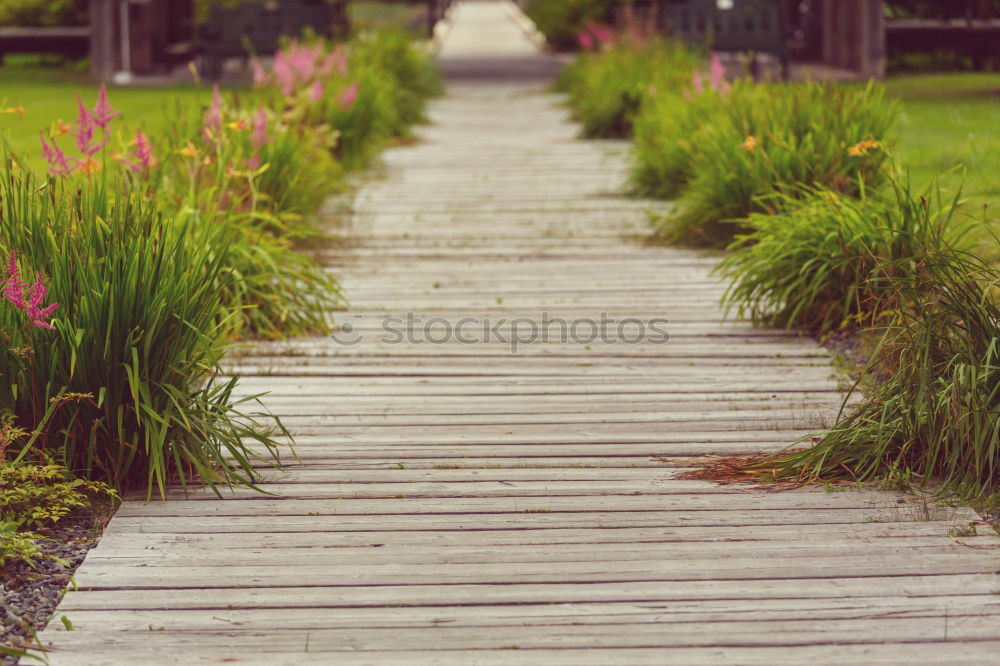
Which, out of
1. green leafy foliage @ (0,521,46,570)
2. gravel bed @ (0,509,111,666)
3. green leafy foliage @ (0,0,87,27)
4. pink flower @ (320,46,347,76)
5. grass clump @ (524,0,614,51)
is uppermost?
grass clump @ (524,0,614,51)

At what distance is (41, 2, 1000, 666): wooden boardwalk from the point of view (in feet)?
10.2

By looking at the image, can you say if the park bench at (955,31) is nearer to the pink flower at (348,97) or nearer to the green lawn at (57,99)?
the green lawn at (57,99)

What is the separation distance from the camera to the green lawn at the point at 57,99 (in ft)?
36.4

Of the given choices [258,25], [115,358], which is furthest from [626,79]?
[115,358]

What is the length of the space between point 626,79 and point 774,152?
518 cm

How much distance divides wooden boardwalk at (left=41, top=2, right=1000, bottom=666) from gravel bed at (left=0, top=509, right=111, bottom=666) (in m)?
0.06

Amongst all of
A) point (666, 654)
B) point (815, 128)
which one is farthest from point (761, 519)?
point (815, 128)

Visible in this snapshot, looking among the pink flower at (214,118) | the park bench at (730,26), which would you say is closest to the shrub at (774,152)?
the pink flower at (214,118)

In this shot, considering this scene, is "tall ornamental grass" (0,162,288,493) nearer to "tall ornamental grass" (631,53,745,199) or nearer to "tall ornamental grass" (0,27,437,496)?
"tall ornamental grass" (0,27,437,496)

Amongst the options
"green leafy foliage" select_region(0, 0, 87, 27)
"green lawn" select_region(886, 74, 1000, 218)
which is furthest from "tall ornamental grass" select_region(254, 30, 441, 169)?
"green leafy foliage" select_region(0, 0, 87, 27)

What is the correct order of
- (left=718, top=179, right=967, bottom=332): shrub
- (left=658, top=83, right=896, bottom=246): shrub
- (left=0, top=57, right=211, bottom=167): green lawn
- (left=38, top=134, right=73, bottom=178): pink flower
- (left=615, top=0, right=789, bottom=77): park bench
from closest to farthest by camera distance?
(left=38, top=134, right=73, bottom=178): pink flower, (left=718, top=179, right=967, bottom=332): shrub, (left=658, top=83, right=896, bottom=246): shrub, (left=0, top=57, right=211, bottom=167): green lawn, (left=615, top=0, right=789, bottom=77): park bench

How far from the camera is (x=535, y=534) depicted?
3715mm

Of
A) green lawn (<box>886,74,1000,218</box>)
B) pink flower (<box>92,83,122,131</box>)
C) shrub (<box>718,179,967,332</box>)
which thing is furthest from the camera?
green lawn (<box>886,74,1000,218</box>)

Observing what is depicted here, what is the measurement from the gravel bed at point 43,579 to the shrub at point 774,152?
12.4 ft
